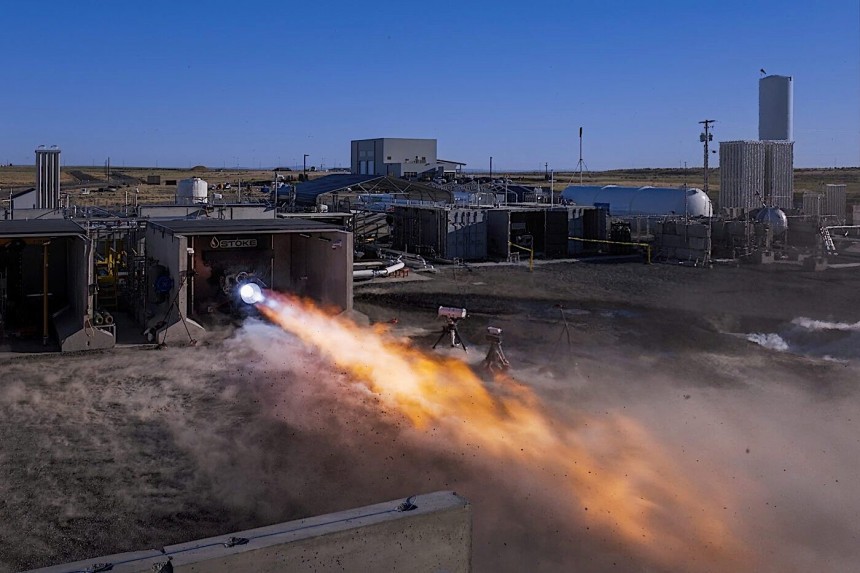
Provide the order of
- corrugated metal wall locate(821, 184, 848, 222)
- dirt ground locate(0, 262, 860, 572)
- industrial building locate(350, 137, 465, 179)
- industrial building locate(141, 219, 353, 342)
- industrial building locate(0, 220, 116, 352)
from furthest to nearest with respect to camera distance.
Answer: industrial building locate(350, 137, 465, 179), corrugated metal wall locate(821, 184, 848, 222), industrial building locate(141, 219, 353, 342), industrial building locate(0, 220, 116, 352), dirt ground locate(0, 262, 860, 572)

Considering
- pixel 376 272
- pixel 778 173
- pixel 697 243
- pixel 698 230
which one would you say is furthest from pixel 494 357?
pixel 778 173

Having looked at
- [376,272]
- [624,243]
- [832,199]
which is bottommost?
[376,272]

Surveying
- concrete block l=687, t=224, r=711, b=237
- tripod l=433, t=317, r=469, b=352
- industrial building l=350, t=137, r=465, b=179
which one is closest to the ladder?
concrete block l=687, t=224, r=711, b=237

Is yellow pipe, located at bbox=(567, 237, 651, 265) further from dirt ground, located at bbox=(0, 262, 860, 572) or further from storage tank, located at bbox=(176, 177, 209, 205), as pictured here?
storage tank, located at bbox=(176, 177, 209, 205)

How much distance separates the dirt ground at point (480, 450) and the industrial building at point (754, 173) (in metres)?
30.4

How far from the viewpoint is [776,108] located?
2277 inches

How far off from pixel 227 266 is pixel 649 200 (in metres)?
35.9

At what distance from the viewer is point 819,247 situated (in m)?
41.3

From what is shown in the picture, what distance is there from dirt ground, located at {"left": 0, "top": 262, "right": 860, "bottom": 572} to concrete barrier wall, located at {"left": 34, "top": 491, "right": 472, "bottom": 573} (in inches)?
74.0

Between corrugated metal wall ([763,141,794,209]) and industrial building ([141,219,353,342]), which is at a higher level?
corrugated metal wall ([763,141,794,209])

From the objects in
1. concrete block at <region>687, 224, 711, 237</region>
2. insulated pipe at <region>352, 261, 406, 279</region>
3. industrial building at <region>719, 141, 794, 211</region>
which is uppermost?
industrial building at <region>719, 141, 794, 211</region>

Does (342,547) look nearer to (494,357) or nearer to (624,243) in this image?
(494,357)

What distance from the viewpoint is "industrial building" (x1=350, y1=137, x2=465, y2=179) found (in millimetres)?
72062

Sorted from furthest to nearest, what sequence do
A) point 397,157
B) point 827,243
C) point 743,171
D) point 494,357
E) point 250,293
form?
point 397,157
point 743,171
point 827,243
point 250,293
point 494,357
